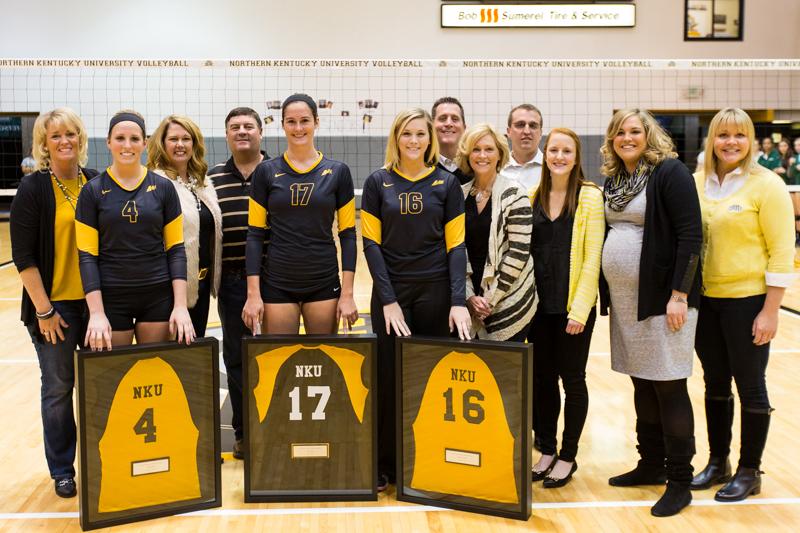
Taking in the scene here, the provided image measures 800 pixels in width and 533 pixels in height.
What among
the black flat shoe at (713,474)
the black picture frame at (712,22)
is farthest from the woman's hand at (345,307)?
the black picture frame at (712,22)

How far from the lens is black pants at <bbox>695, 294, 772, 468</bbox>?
3020mm

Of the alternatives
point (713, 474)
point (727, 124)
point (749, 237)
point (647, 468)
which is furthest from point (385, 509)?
point (727, 124)

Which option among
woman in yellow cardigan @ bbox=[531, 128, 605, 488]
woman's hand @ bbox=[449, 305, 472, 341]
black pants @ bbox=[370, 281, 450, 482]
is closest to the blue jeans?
black pants @ bbox=[370, 281, 450, 482]

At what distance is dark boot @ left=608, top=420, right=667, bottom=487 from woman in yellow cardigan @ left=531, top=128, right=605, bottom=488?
0.75 ft

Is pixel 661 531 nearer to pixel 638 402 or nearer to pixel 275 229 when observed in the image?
pixel 638 402

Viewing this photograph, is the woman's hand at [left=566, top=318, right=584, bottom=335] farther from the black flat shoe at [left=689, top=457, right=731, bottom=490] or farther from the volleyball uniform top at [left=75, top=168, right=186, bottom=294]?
the volleyball uniform top at [left=75, top=168, right=186, bottom=294]

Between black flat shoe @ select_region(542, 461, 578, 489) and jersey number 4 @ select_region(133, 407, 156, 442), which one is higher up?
jersey number 4 @ select_region(133, 407, 156, 442)

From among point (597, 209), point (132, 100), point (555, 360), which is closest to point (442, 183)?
point (597, 209)

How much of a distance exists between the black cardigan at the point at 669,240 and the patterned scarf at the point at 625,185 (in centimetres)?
4

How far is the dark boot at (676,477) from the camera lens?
302cm

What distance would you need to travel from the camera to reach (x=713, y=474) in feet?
10.8

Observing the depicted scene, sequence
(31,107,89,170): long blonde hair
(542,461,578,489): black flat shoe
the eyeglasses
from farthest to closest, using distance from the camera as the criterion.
Result: the eyeglasses, (542,461,578,489): black flat shoe, (31,107,89,170): long blonde hair

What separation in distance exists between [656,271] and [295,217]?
147cm

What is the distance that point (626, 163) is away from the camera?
3096 millimetres
